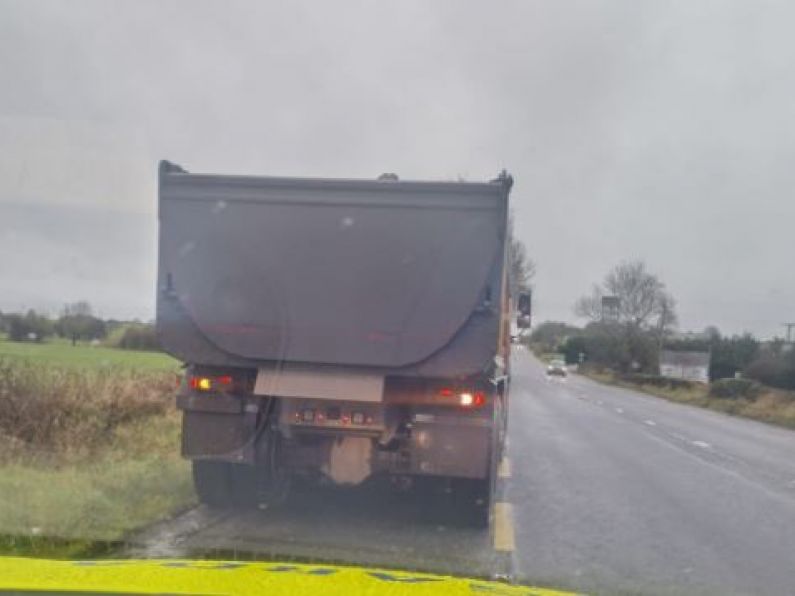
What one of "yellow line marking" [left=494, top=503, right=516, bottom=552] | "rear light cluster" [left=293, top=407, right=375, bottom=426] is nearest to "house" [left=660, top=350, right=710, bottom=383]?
"yellow line marking" [left=494, top=503, right=516, bottom=552]

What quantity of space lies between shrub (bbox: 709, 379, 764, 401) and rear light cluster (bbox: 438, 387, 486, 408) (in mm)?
38617

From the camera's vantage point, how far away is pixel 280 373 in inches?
310

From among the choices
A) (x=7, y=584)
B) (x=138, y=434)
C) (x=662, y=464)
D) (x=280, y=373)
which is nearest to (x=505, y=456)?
(x=662, y=464)

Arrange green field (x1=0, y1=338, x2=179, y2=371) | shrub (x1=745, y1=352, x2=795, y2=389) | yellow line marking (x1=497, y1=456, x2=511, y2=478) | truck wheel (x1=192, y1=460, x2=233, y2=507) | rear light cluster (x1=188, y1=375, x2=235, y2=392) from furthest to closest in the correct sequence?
shrub (x1=745, y1=352, x2=795, y2=389) → green field (x1=0, y1=338, x2=179, y2=371) → yellow line marking (x1=497, y1=456, x2=511, y2=478) → truck wheel (x1=192, y1=460, x2=233, y2=507) → rear light cluster (x1=188, y1=375, x2=235, y2=392)

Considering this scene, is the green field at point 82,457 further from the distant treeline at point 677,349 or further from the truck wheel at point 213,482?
the distant treeline at point 677,349

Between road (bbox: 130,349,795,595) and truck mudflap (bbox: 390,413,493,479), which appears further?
truck mudflap (bbox: 390,413,493,479)

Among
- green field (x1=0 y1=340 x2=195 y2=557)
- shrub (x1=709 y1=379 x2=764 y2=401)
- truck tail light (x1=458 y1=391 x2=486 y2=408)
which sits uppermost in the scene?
truck tail light (x1=458 y1=391 x2=486 y2=408)

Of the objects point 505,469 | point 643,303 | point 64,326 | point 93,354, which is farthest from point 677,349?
point 505,469

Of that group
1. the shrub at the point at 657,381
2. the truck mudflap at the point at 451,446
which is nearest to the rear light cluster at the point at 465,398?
the truck mudflap at the point at 451,446

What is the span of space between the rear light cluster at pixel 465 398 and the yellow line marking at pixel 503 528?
1.11 metres

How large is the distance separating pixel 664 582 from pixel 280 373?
334 centimetres

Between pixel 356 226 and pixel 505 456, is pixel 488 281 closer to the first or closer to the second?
pixel 356 226

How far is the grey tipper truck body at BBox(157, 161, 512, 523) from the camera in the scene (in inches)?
299

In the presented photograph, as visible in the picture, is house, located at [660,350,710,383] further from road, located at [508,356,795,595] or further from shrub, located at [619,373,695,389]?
road, located at [508,356,795,595]
